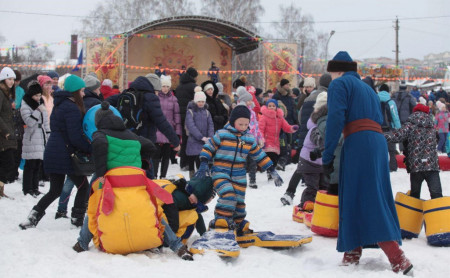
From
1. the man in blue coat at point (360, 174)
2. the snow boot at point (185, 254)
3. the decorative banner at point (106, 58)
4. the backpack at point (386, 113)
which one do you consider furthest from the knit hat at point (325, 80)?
the decorative banner at point (106, 58)

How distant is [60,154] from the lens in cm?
658

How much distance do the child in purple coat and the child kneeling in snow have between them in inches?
202

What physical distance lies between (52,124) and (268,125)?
589 cm

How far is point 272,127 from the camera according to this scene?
11844 mm

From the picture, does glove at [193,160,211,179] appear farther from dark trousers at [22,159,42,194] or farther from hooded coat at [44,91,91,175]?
dark trousers at [22,159,42,194]

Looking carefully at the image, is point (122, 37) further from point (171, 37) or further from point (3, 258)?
point (3, 258)

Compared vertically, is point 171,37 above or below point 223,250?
above

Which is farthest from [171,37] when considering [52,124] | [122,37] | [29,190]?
[52,124]

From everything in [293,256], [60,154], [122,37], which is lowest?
[293,256]

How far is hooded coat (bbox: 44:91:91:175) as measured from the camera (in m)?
6.52

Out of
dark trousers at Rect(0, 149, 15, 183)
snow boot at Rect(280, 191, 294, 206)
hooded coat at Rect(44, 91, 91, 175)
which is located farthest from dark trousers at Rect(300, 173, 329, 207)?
dark trousers at Rect(0, 149, 15, 183)

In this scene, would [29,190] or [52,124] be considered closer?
[52,124]

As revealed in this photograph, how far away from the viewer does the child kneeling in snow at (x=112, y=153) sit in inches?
212

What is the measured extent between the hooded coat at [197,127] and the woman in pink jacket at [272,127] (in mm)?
1241
